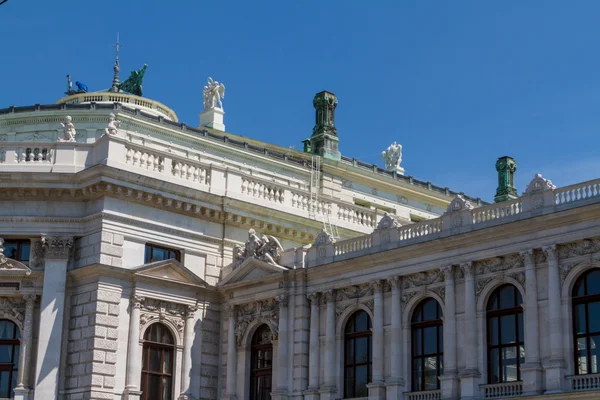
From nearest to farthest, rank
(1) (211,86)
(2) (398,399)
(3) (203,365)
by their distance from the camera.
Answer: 1. (2) (398,399)
2. (3) (203,365)
3. (1) (211,86)

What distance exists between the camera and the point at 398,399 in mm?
36562

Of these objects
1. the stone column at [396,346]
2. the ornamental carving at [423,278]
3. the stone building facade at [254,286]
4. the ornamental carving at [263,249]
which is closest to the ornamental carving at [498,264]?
the stone building facade at [254,286]

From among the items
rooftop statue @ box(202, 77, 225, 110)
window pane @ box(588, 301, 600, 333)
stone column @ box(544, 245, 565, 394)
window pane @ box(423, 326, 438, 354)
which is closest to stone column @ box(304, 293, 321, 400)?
window pane @ box(423, 326, 438, 354)

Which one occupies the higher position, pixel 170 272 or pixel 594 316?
pixel 170 272

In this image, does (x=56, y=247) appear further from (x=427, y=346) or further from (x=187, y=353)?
(x=427, y=346)

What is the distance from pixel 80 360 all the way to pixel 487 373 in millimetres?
14769

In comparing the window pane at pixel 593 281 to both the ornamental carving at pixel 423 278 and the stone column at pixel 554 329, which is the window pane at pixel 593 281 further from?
the ornamental carving at pixel 423 278

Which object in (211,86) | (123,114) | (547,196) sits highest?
(211,86)

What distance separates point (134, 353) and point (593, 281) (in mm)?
17066

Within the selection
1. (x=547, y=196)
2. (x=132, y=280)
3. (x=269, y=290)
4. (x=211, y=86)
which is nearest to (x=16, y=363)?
(x=132, y=280)

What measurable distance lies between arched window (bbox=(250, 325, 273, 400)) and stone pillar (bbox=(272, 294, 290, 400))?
2.67 feet

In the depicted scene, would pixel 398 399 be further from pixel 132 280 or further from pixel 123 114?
pixel 123 114

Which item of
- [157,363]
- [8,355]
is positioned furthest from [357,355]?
[8,355]

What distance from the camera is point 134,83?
64562 mm
